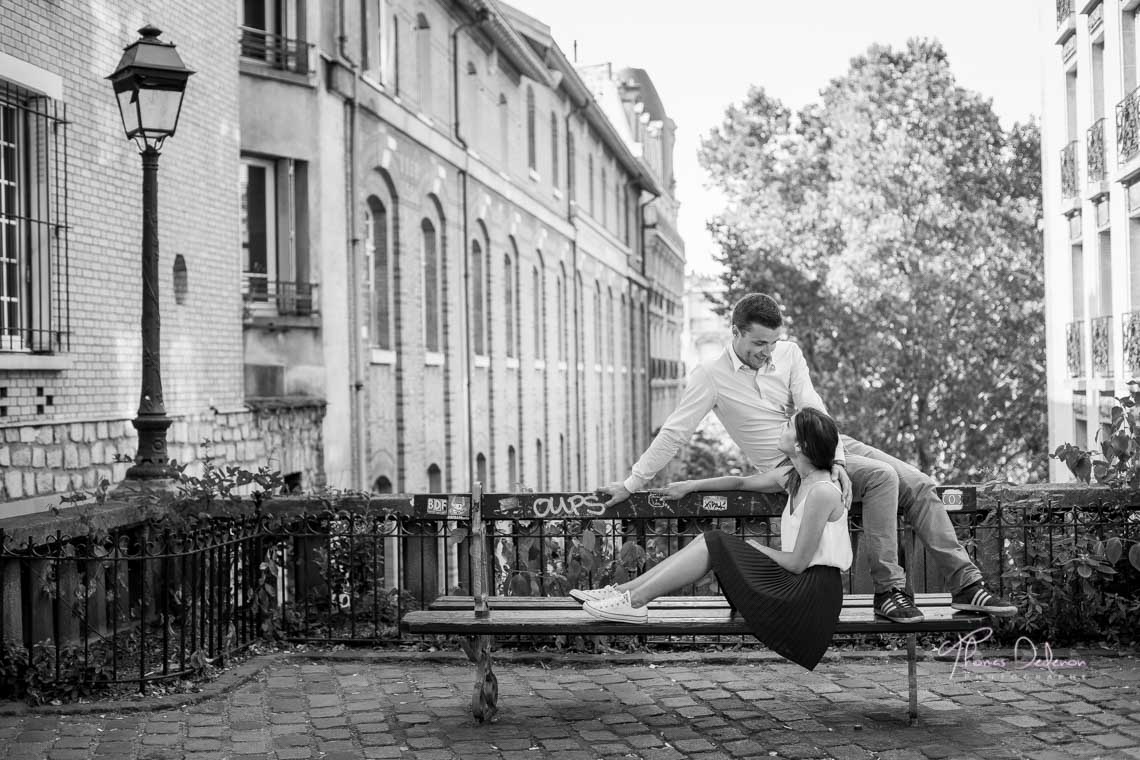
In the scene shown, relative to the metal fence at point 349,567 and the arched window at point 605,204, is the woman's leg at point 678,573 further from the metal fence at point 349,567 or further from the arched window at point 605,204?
the arched window at point 605,204

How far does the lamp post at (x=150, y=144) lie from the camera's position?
407 inches

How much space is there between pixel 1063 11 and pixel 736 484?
66.0 feet

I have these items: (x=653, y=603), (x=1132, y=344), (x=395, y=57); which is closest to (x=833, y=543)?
(x=653, y=603)

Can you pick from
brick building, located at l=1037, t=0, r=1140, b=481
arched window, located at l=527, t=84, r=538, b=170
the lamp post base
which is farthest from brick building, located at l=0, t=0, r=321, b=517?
arched window, located at l=527, t=84, r=538, b=170

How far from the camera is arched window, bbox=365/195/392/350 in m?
22.3

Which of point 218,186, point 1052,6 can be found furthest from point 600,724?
point 1052,6

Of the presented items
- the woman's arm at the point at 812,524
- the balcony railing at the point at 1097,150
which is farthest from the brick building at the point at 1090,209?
the woman's arm at the point at 812,524

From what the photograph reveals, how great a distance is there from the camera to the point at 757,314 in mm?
7379

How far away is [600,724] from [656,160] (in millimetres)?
59126

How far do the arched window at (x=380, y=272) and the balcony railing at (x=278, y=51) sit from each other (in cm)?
392

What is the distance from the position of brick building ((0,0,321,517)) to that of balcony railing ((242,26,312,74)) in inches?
60.1

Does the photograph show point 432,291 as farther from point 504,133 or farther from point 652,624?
point 652,624

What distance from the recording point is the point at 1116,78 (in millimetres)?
21812

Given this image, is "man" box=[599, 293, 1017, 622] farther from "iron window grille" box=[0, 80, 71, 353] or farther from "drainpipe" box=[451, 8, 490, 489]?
"drainpipe" box=[451, 8, 490, 489]
